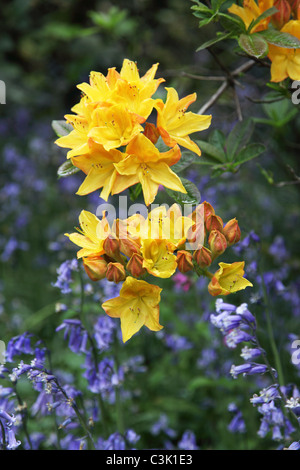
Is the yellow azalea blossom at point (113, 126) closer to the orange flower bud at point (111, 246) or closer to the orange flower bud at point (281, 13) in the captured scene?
the orange flower bud at point (111, 246)

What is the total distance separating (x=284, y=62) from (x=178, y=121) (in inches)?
17.5

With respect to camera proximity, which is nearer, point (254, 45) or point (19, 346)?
point (254, 45)

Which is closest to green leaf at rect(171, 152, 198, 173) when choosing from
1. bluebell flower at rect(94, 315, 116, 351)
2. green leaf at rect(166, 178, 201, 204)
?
green leaf at rect(166, 178, 201, 204)

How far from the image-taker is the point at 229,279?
60.0 inches

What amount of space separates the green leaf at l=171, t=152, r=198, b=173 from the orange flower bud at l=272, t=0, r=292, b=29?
1.68ft

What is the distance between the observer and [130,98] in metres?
1.50

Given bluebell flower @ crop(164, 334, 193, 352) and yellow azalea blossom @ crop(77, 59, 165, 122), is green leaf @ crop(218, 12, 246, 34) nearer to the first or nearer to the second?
yellow azalea blossom @ crop(77, 59, 165, 122)

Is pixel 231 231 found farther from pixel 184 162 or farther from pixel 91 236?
pixel 91 236

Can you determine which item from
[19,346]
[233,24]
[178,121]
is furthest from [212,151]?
[19,346]

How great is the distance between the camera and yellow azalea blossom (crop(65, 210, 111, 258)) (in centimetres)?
150

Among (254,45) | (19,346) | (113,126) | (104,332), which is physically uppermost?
(254,45)

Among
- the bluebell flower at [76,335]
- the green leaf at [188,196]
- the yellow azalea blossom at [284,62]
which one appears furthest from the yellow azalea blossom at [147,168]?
the bluebell flower at [76,335]

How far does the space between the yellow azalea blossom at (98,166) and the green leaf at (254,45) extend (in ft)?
1.72
